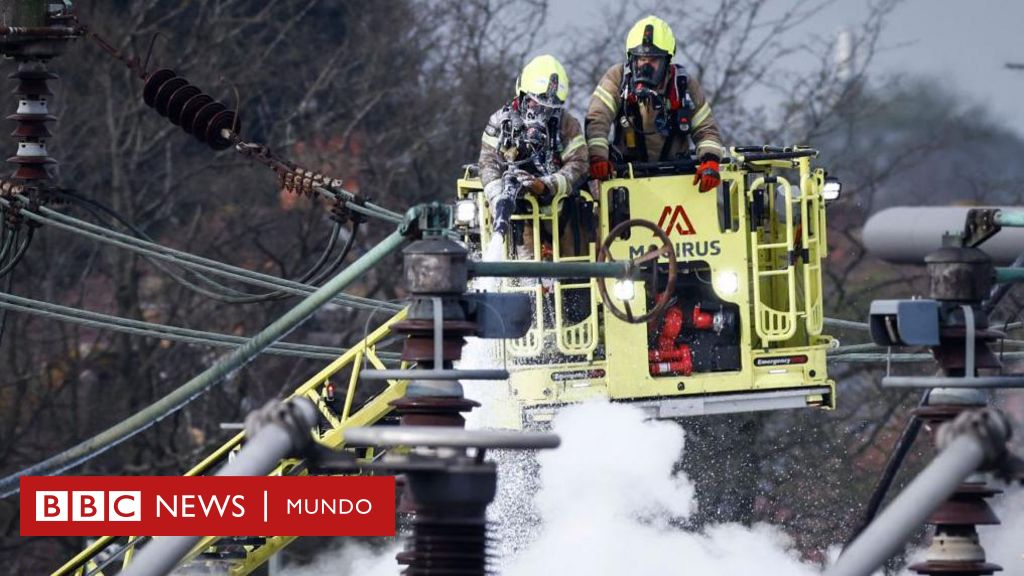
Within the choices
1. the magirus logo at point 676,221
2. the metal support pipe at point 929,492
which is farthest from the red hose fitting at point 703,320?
the metal support pipe at point 929,492

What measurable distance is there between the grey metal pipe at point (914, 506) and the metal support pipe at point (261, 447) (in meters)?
2.19

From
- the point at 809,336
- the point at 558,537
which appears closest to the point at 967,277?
the point at 809,336

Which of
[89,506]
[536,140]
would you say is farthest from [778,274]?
[89,506]

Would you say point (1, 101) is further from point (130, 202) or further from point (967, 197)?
point (967, 197)

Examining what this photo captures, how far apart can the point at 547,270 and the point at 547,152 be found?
4.47 metres

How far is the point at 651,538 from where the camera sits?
18.3 meters

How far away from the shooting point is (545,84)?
→ 1619 cm

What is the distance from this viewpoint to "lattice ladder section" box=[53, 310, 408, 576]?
54.3ft

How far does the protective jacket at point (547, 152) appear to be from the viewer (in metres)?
16.0

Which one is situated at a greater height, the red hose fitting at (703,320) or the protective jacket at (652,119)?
the protective jacket at (652,119)

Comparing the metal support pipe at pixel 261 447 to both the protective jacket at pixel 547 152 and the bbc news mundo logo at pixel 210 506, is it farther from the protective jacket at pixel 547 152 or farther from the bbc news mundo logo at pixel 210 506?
the protective jacket at pixel 547 152

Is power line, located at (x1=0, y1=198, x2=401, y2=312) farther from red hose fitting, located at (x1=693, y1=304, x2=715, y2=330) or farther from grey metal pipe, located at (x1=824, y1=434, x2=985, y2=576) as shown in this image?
grey metal pipe, located at (x1=824, y1=434, x2=985, y2=576)

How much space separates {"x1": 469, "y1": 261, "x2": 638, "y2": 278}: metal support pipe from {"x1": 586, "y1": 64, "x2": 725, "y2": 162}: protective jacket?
4051 millimetres

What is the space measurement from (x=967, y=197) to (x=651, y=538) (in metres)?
8.00
